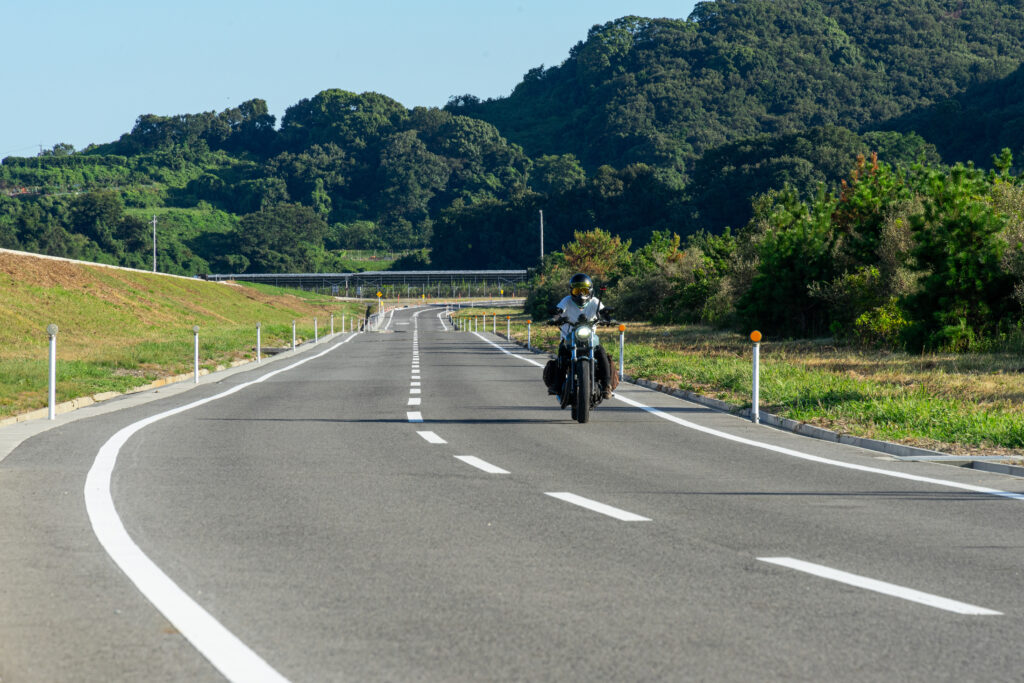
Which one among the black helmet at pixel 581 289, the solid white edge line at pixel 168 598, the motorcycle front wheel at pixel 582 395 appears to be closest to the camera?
the solid white edge line at pixel 168 598

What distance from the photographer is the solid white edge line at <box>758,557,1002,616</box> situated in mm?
5668

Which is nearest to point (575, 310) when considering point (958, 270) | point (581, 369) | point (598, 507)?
point (581, 369)

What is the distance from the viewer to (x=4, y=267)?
57.9 m

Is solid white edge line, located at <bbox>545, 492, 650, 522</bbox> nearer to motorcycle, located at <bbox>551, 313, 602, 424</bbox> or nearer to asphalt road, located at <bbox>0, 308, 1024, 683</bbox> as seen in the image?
asphalt road, located at <bbox>0, 308, 1024, 683</bbox>

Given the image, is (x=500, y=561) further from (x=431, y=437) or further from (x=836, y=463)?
(x=431, y=437)

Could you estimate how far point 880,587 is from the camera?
20.1ft

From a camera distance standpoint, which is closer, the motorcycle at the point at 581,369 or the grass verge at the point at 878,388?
the grass verge at the point at 878,388

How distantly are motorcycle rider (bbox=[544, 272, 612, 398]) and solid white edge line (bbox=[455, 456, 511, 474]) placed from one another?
433 centimetres

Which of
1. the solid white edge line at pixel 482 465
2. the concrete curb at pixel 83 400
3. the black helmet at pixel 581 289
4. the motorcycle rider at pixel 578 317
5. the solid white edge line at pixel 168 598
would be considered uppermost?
the black helmet at pixel 581 289

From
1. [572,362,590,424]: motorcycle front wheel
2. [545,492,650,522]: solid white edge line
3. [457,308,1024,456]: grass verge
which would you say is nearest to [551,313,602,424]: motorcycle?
[572,362,590,424]: motorcycle front wheel

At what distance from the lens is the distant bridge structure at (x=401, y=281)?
168 m

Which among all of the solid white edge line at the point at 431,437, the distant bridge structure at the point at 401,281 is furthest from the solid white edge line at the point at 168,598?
the distant bridge structure at the point at 401,281

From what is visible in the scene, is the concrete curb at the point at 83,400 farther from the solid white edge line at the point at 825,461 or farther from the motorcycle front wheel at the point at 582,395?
the solid white edge line at the point at 825,461

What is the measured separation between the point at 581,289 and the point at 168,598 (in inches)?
430
